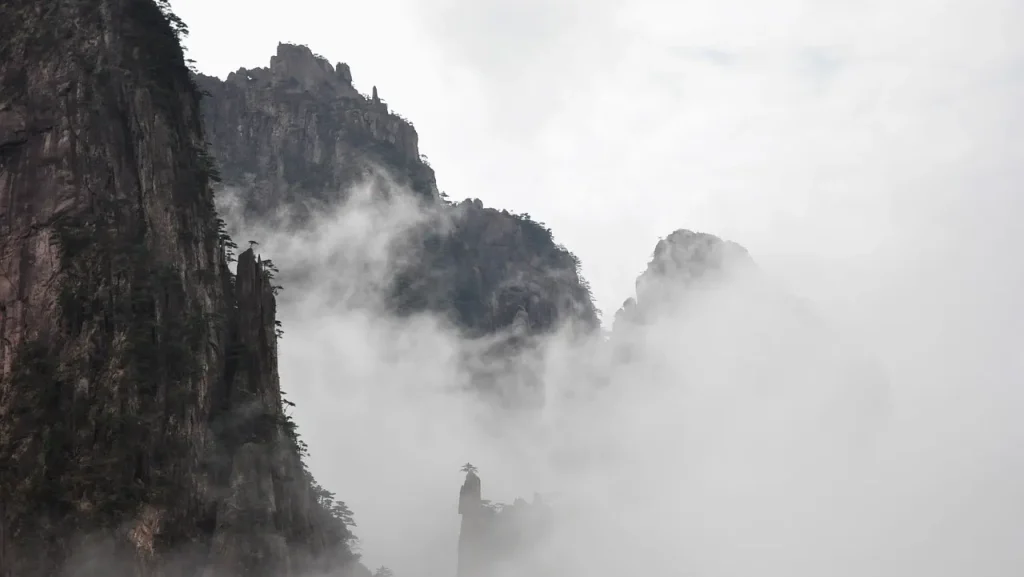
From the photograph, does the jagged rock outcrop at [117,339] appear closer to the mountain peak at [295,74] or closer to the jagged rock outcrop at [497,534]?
the jagged rock outcrop at [497,534]

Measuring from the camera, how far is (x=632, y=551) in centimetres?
16825

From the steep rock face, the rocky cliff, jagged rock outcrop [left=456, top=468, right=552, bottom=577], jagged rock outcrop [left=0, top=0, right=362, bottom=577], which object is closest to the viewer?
jagged rock outcrop [left=0, top=0, right=362, bottom=577]

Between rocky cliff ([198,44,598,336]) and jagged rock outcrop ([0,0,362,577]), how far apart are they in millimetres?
85706

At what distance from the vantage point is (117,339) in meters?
56.4

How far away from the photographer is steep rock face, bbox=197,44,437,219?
153 metres

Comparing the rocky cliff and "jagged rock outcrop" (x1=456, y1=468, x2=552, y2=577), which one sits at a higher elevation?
the rocky cliff

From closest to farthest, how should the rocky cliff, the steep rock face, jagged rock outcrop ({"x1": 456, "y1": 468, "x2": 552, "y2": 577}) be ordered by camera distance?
jagged rock outcrop ({"x1": 456, "y1": 468, "x2": 552, "y2": 577})
the steep rock face
the rocky cliff

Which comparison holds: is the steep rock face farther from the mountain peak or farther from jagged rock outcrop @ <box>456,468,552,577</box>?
jagged rock outcrop @ <box>456,468,552,577</box>

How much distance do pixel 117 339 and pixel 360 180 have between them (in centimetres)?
10459

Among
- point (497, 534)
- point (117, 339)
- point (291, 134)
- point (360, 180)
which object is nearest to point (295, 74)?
point (291, 134)

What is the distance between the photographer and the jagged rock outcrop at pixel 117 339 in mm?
52531

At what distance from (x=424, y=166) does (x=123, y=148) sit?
4558 inches

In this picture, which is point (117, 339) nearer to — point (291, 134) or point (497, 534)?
point (497, 534)

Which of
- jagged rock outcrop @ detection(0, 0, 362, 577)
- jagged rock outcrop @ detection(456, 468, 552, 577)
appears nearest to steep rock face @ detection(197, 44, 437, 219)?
jagged rock outcrop @ detection(456, 468, 552, 577)
